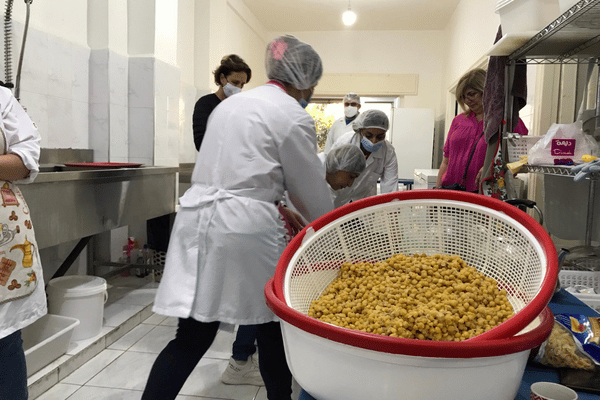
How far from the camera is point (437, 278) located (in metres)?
0.79

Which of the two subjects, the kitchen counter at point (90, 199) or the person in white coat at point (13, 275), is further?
the kitchen counter at point (90, 199)

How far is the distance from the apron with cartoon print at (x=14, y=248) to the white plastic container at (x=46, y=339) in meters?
0.69

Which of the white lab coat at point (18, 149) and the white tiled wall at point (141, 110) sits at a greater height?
the white tiled wall at point (141, 110)

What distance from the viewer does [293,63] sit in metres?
1.43

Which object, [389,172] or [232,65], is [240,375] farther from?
[232,65]

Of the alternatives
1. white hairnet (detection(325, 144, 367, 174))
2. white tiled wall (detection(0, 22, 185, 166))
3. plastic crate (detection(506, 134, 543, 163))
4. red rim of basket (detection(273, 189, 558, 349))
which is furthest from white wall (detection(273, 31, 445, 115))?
red rim of basket (detection(273, 189, 558, 349))

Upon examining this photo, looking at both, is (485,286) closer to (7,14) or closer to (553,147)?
(553,147)

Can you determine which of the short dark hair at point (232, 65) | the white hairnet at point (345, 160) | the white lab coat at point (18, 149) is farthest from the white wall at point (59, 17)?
the white hairnet at point (345, 160)

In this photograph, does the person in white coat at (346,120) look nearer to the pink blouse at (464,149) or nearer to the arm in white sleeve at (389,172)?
the arm in white sleeve at (389,172)

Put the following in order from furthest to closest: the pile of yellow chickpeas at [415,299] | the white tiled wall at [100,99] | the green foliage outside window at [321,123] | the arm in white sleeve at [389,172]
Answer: the green foliage outside window at [321,123], the arm in white sleeve at [389,172], the white tiled wall at [100,99], the pile of yellow chickpeas at [415,299]

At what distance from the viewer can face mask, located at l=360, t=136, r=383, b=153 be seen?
2.69 m

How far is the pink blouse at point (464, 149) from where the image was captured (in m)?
2.40

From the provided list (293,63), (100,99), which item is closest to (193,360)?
(293,63)

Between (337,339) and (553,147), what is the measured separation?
3.85 feet
